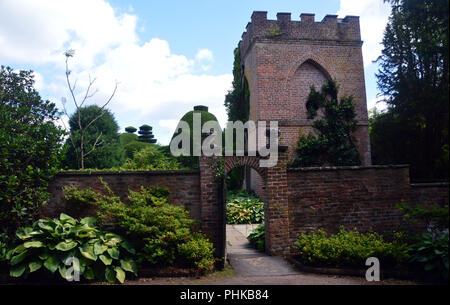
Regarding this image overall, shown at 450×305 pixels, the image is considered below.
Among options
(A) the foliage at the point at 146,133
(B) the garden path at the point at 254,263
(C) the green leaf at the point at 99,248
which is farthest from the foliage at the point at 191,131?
(A) the foliage at the point at 146,133

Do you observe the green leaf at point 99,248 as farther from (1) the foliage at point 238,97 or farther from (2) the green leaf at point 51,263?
(1) the foliage at point 238,97

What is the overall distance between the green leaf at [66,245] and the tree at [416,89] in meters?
6.47

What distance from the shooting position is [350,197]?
7730 millimetres

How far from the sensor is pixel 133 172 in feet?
23.9

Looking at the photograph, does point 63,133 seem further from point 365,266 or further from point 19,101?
point 365,266

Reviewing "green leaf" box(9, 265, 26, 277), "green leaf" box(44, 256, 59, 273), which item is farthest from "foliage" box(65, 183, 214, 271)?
"green leaf" box(9, 265, 26, 277)

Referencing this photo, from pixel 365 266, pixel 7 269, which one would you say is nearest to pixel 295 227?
pixel 365 266

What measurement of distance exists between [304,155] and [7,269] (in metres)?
11.9

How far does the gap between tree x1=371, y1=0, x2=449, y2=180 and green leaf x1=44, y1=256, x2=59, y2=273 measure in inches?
264

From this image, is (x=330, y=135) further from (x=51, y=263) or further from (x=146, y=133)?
(x=146, y=133)

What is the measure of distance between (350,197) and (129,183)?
547 cm

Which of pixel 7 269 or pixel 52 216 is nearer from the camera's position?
pixel 7 269

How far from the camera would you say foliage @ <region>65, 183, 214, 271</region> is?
6297 millimetres

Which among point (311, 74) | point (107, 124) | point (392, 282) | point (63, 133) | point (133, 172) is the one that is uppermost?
point (311, 74)
